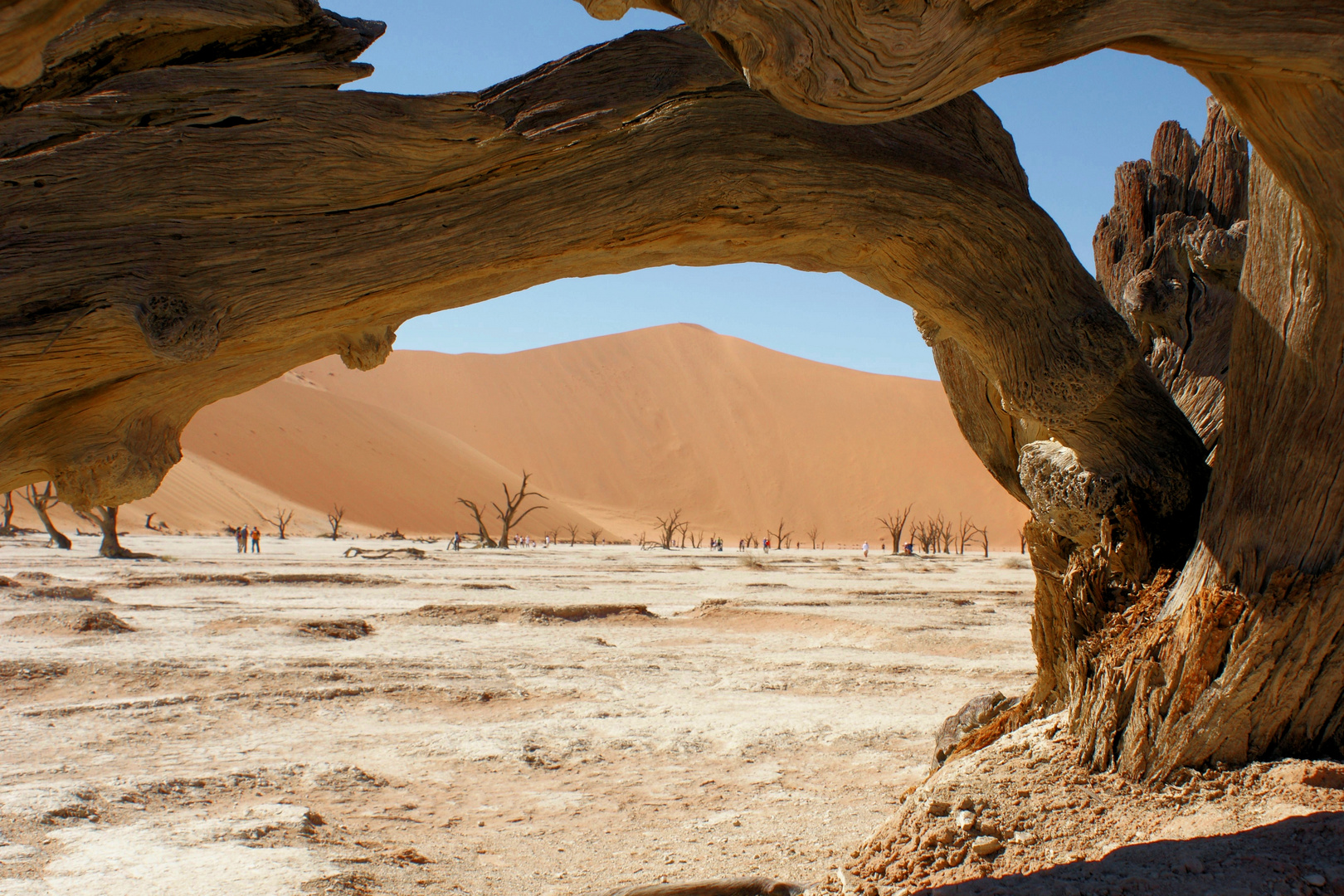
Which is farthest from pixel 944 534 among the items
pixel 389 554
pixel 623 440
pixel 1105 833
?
pixel 1105 833

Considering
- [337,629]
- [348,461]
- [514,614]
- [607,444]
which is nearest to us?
[337,629]

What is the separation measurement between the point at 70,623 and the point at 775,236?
943cm

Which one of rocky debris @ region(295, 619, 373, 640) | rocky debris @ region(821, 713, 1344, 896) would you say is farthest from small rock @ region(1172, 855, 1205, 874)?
rocky debris @ region(295, 619, 373, 640)

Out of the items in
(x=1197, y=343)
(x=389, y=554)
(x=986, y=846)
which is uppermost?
(x=1197, y=343)

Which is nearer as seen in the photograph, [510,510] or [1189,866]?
[1189,866]

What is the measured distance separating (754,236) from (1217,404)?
71.4 inches

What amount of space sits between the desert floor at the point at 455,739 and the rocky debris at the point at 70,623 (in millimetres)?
34

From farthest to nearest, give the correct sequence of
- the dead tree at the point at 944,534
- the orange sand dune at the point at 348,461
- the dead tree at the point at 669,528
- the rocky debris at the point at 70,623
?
the orange sand dune at the point at 348,461 < the dead tree at the point at 944,534 < the dead tree at the point at 669,528 < the rocky debris at the point at 70,623

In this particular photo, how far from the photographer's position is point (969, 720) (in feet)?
14.9

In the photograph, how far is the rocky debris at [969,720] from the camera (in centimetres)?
425

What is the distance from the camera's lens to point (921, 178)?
2506mm

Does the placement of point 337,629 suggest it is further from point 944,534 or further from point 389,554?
point 944,534

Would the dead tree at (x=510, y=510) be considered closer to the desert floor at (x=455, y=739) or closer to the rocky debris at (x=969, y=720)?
the desert floor at (x=455, y=739)

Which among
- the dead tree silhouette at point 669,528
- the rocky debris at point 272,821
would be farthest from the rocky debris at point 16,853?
the dead tree silhouette at point 669,528
